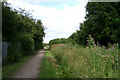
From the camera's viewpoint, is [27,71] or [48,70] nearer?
[27,71]

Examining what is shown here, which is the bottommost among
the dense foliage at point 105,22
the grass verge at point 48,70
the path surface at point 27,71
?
the grass verge at point 48,70

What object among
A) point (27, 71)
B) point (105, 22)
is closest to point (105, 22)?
point (105, 22)

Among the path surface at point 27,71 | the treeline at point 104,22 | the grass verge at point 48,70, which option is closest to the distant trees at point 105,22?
the treeline at point 104,22

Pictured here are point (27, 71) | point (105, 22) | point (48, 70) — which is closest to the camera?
point (27, 71)

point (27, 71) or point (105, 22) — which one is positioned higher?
point (105, 22)

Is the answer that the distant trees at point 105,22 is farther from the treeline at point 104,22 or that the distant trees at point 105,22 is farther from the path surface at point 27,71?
the path surface at point 27,71

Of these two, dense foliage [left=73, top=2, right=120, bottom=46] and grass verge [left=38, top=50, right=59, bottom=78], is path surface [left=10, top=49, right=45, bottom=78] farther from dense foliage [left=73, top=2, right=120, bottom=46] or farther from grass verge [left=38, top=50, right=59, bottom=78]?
dense foliage [left=73, top=2, right=120, bottom=46]

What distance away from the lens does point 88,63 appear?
4.56 m

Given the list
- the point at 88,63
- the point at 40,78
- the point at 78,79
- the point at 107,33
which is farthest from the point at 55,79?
the point at 107,33

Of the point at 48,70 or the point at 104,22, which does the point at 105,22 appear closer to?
the point at 104,22

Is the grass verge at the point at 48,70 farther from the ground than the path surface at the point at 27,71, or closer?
closer

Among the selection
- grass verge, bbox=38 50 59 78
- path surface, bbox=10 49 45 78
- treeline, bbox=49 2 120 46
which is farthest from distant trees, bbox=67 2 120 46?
path surface, bbox=10 49 45 78

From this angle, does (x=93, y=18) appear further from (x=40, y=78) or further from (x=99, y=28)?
(x=40, y=78)

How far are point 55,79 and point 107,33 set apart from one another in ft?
25.5
